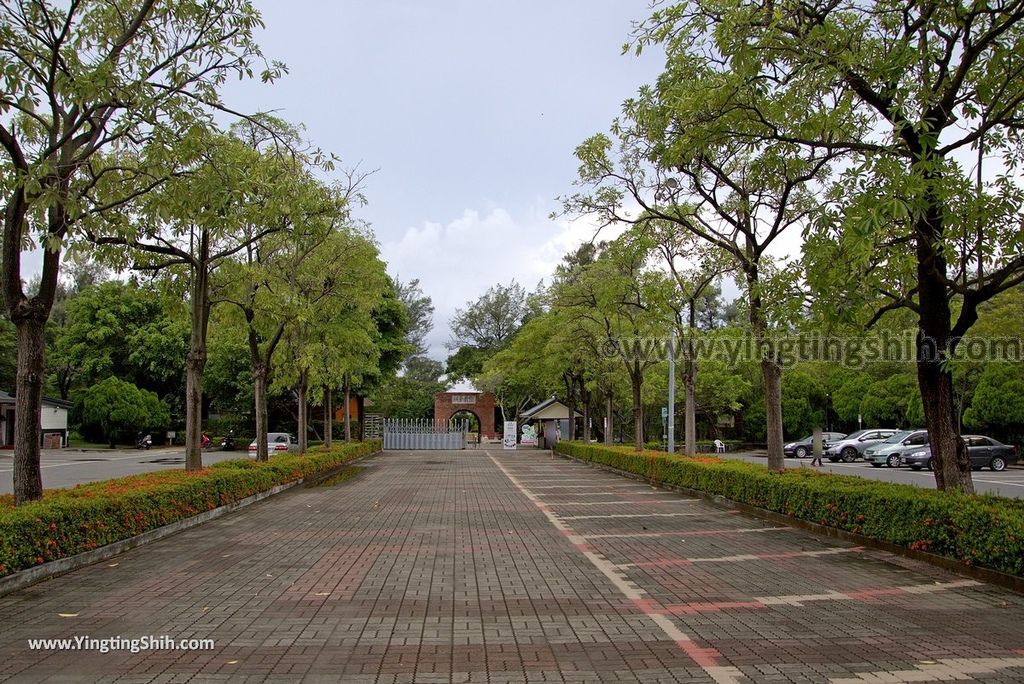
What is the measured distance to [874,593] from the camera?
23.9 feet

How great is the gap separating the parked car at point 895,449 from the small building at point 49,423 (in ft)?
135

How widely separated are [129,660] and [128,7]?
840 cm

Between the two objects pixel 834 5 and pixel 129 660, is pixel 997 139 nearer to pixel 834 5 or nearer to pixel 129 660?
pixel 834 5

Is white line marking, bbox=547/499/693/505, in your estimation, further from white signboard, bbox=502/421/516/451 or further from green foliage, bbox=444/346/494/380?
green foliage, bbox=444/346/494/380

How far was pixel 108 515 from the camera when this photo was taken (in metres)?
9.29

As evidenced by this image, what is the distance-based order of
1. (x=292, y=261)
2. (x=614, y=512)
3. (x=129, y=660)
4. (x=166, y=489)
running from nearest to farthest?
1. (x=129, y=660)
2. (x=166, y=489)
3. (x=614, y=512)
4. (x=292, y=261)

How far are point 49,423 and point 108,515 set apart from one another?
4092 centimetres

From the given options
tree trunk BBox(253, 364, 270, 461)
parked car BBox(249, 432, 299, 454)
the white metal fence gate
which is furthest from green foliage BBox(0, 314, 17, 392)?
tree trunk BBox(253, 364, 270, 461)

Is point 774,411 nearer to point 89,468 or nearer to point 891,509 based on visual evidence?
point 891,509

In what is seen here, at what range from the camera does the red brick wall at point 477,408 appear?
188 ft

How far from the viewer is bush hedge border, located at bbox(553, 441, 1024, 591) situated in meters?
7.65

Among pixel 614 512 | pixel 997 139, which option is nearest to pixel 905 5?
pixel 997 139

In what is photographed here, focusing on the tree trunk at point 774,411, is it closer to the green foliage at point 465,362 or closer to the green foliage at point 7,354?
the green foliage at point 7,354

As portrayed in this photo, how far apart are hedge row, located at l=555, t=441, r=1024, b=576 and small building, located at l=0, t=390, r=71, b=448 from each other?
39.6m
